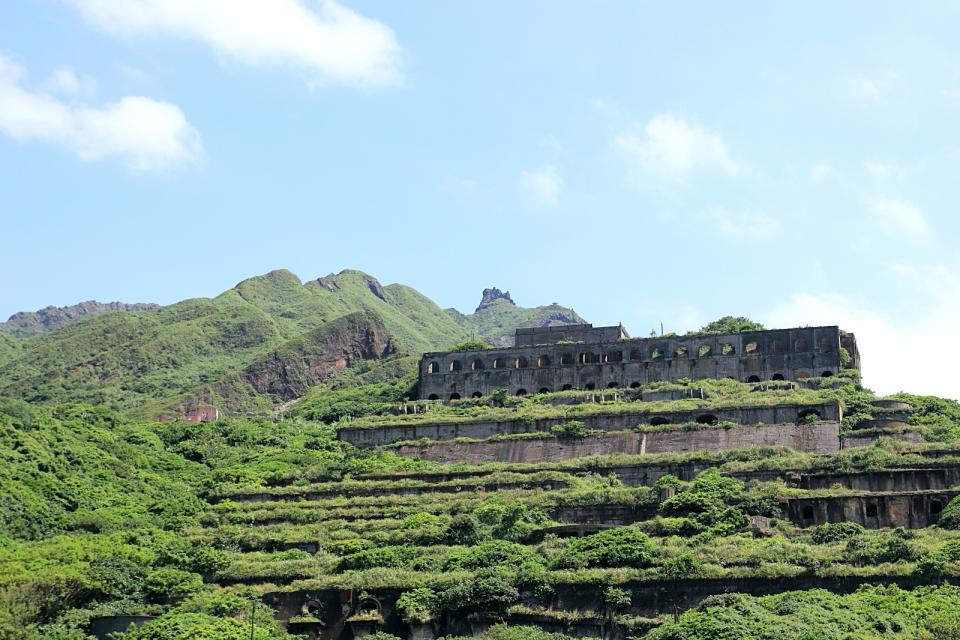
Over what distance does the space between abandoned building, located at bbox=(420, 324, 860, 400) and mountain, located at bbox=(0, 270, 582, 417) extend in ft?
73.4

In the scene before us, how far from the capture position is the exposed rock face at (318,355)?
11450 centimetres

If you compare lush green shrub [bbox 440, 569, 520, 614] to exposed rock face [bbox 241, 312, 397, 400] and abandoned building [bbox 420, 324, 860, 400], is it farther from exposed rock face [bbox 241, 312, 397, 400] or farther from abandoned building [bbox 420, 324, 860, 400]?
exposed rock face [bbox 241, 312, 397, 400]

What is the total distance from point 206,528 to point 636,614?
20.8 m

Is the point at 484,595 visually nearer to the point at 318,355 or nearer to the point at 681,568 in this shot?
the point at 681,568

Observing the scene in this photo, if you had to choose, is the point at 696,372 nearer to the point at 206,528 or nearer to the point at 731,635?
the point at 206,528

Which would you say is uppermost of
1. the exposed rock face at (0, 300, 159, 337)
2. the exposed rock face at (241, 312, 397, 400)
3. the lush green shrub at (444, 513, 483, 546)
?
the exposed rock face at (0, 300, 159, 337)

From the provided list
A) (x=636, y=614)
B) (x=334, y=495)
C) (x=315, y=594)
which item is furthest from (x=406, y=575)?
(x=334, y=495)

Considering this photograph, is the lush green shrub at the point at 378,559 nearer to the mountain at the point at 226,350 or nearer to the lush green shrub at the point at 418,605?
the lush green shrub at the point at 418,605

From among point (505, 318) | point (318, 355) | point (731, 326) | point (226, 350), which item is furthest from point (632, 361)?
point (505, 318)

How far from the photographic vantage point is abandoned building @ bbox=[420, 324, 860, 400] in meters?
79.6

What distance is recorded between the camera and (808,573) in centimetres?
4809

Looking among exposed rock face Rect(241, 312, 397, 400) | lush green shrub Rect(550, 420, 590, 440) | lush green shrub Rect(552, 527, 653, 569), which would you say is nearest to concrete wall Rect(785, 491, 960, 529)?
lush green shrub Rect(552, 527, 653, 569)

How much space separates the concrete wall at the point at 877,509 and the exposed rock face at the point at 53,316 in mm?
132658

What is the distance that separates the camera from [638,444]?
68938 millimetres
